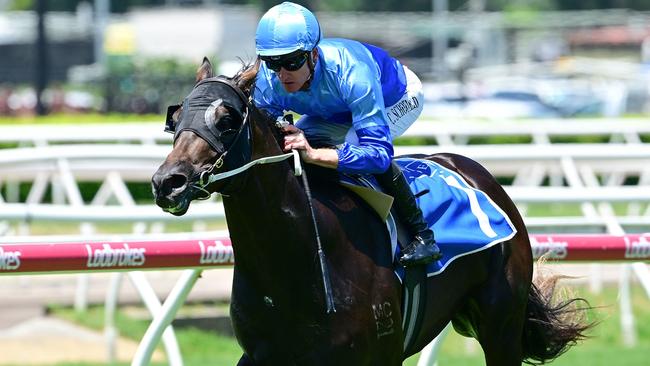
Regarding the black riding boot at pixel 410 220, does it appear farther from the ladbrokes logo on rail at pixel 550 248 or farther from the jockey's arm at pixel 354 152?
the ladbrokes logo on rail at pixel 550 248

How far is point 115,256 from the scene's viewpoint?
15.1 feet

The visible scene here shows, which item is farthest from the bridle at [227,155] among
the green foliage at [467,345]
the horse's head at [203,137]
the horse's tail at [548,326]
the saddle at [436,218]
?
the green foliage at [467,345]

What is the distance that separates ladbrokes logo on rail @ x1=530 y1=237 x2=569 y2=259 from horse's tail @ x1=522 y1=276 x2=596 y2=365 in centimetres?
26

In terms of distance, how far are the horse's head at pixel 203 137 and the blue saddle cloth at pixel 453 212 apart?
912 mm

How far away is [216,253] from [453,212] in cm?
93

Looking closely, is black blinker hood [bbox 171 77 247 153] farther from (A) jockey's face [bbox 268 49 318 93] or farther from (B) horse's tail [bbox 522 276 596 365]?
(B) horse's tail [bbox 522 276 596 365]

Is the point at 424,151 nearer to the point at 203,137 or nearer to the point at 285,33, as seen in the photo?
the point at 285,33

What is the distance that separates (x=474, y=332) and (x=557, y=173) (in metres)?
5.95

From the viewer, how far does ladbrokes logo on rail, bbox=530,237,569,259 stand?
5.14 meters

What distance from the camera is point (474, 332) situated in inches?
187

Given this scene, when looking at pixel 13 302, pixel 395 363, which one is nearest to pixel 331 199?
pixel 395 363

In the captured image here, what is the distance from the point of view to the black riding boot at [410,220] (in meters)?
4.09

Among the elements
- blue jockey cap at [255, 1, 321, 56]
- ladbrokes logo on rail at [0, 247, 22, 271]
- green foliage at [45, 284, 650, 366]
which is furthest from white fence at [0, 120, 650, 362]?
blue jockey cap at [255, 1, 321, 56]

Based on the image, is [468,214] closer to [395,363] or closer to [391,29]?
[395,363]
